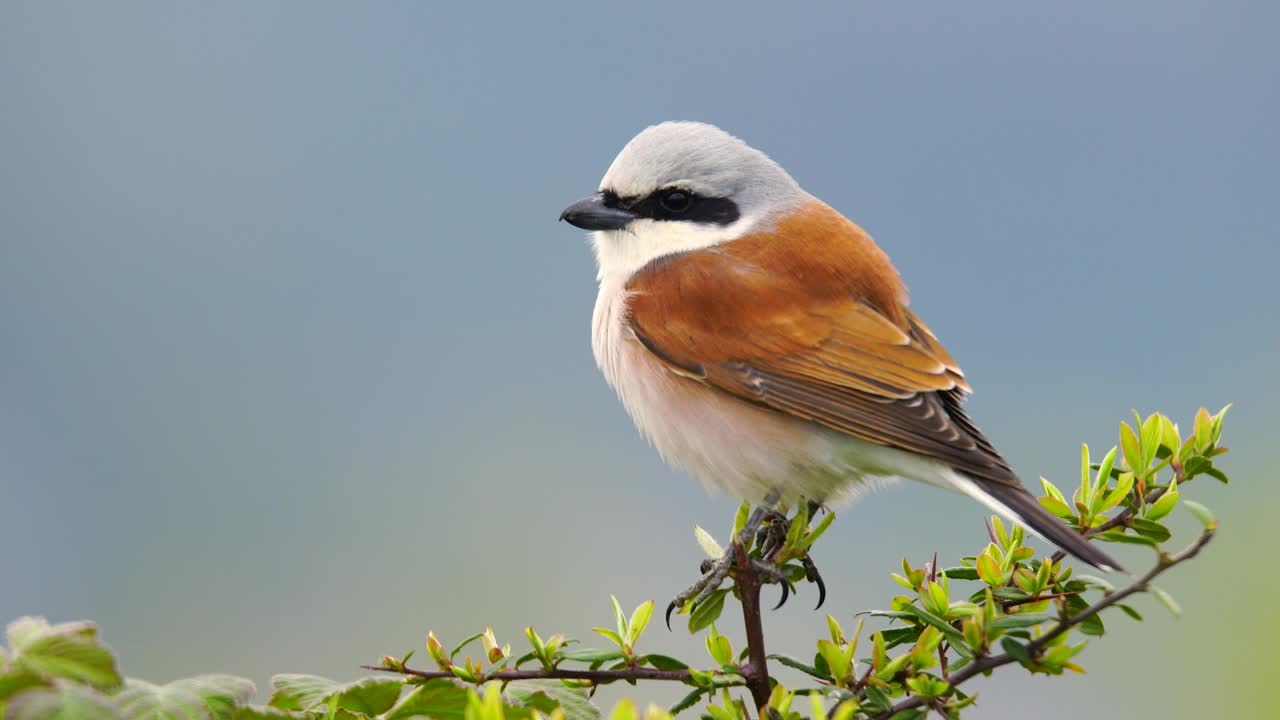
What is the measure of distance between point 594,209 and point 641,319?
12.5 inches

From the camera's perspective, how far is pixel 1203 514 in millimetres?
1283

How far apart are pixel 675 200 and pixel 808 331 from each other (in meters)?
0.52

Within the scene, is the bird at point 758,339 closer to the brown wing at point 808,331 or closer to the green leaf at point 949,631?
the brown wing at point 808,331

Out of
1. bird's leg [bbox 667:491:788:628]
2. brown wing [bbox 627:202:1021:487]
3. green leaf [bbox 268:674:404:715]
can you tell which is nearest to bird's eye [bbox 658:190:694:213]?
brown wing [bbox 627:202:1021:487]

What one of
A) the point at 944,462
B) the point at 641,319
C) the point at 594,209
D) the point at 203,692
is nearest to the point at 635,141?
the point at 594,209

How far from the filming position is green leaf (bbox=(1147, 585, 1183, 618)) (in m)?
1.18

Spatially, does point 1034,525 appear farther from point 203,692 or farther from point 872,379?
point 203,692

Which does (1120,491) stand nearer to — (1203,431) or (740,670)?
(1203,431)

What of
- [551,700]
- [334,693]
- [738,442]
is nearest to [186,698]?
[334,693]

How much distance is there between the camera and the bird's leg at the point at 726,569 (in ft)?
6.18

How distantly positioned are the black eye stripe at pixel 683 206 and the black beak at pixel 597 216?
0.07ft

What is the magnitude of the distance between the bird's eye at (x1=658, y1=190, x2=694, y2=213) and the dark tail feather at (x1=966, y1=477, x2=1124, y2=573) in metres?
1.15

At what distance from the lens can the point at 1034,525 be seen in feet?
5.70

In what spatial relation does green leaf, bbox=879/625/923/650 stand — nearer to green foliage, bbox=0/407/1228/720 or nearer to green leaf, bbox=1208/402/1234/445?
green foliage, bbox=0/407/1228/720
